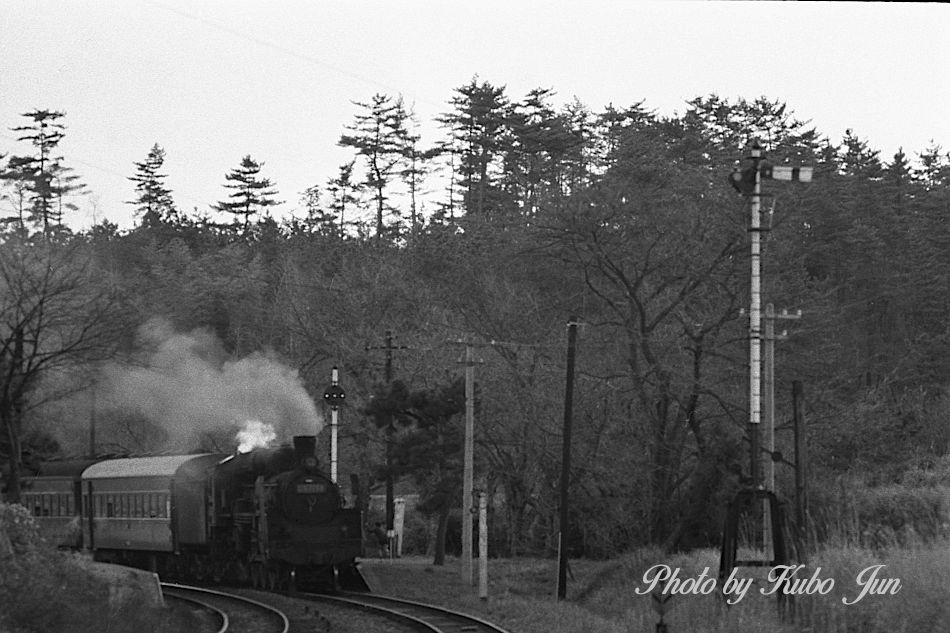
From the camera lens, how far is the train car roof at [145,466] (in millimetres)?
30281

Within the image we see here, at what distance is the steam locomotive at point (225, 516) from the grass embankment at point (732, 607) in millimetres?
2225

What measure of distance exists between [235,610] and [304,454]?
14.7 ft

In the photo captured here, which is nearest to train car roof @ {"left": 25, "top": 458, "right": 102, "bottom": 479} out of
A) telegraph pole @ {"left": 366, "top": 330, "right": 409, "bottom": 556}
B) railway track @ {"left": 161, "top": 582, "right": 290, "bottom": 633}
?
railway track @ {"left": 161, "top": 582, "right": 290, "bottom": 633}

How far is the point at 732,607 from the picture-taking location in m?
18.8

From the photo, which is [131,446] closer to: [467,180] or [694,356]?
[694,356]

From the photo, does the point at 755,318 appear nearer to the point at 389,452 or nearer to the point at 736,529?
the point at 736,529

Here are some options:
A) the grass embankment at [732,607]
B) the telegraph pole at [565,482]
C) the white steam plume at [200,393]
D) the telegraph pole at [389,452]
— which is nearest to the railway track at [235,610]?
the grass embankment at [732,607]

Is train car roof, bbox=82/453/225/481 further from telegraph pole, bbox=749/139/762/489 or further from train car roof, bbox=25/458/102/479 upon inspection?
telegraph pole, bbox=749/139/762/489

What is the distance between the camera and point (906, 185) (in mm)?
70250

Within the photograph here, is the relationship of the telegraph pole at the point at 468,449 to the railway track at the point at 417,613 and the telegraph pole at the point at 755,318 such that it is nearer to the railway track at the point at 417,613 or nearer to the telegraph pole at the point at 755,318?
the railway track at the point at 417,613

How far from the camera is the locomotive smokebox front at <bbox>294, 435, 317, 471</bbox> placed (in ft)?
92.4

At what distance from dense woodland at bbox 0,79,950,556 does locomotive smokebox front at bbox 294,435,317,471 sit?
541 centimetres

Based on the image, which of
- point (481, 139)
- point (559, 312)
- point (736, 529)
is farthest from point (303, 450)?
point (481, 139)

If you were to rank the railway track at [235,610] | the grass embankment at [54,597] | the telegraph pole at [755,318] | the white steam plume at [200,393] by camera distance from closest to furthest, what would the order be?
the grass embankment at [54,597] → the telegraph pole at [755,318] → the railway track at [235,610] → the white steam plume at [200,393]
